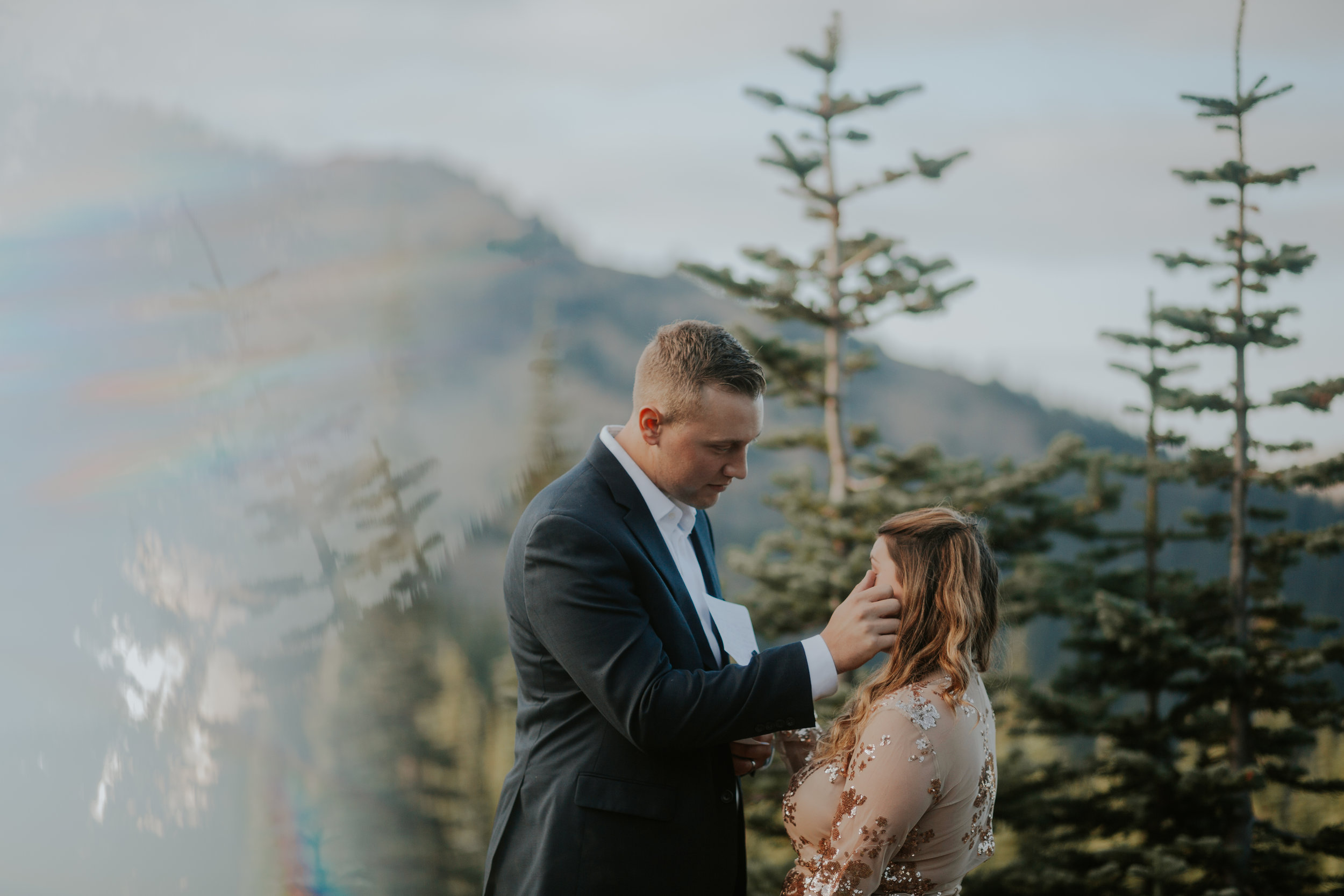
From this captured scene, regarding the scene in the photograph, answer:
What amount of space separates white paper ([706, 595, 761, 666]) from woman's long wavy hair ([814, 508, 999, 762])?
28 cm

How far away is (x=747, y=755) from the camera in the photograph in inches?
78.5

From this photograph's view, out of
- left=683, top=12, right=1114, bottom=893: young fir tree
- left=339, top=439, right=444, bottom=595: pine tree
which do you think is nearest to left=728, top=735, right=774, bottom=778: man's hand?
left=683, top=12, right=1114, bottom=893: young fir tree

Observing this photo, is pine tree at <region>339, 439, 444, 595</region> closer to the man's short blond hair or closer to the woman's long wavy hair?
the man's short blond hair

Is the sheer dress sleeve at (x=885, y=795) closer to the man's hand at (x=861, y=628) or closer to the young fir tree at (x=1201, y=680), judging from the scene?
the man's hand at (x=861, y=628)

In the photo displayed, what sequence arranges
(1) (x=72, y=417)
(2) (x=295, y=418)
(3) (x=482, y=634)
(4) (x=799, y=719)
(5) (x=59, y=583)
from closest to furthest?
(4) (x=799, y=719), (5) (x=59, y=583), (1) (x=72, y=417), (2) (x=295, y=418), (3) (x=482, y=634)

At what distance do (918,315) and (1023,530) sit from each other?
257cm

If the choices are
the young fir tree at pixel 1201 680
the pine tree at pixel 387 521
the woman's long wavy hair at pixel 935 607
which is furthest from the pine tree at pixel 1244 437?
the pine tree at pixel 387 521

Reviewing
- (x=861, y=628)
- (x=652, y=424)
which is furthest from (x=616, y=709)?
(x=652, y=424)


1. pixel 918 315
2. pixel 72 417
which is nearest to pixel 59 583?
pixel 72 417

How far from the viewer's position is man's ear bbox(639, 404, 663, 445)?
1.95 m

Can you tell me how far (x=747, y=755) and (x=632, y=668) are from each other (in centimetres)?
49

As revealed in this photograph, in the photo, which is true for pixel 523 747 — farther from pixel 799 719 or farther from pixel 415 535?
pixel 415 535

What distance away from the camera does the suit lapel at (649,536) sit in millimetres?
1909

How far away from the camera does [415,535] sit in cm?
1152
